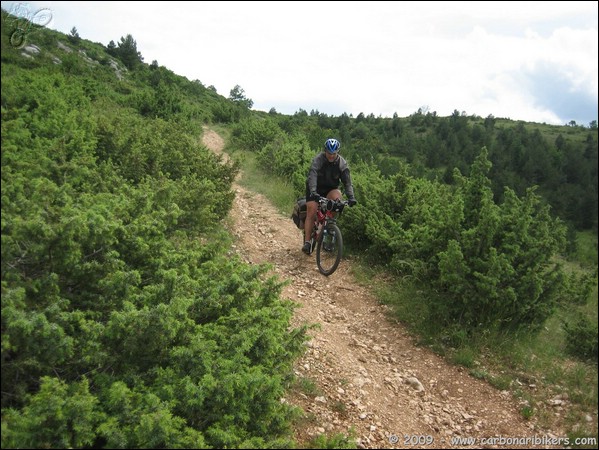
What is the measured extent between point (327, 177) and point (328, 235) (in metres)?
1.05

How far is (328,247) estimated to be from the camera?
7.87 m

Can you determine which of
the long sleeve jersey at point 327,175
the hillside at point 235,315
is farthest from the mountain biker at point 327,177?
the hillside at point 235,315

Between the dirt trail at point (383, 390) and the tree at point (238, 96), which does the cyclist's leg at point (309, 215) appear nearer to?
the dirt trail at point (383, 390)

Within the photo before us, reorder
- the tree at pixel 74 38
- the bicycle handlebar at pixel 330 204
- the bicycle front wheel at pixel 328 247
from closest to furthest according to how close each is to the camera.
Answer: the bicycle handlebar at pixel 330 204 → the bicycle front wheel at pixel 328 247 → the tree at pixel 74 38

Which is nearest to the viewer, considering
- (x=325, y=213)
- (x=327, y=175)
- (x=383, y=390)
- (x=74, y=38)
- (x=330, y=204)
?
(x=383, y=390)

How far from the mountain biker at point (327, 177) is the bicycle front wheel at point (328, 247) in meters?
0.42

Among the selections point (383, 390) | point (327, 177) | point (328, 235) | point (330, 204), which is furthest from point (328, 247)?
point (383, 390)

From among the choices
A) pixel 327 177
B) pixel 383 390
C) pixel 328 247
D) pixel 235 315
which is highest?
pixel 327 177

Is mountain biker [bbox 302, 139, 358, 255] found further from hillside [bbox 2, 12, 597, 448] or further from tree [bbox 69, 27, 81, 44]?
tree [bbox 69, 27, 81, 44]

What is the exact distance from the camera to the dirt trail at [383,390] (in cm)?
392

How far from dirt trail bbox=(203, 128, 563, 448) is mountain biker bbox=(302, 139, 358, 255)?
157 centimetres

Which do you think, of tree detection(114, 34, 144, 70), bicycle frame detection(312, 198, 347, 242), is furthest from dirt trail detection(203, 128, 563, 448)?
tree detection(114, 34, 144, 70)

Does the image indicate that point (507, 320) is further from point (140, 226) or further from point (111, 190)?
point (111, 190)

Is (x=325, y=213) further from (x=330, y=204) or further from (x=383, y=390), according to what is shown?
(x=383, y=390)
